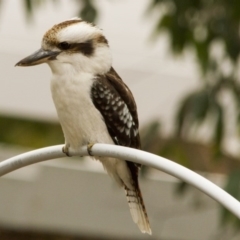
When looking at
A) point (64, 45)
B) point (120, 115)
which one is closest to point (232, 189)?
point (120, 115)

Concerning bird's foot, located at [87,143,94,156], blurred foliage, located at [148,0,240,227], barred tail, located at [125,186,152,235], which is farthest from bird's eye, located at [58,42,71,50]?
blurred foliage, located at [148,0,240,227]

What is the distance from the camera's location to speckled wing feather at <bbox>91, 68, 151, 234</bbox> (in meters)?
2.27

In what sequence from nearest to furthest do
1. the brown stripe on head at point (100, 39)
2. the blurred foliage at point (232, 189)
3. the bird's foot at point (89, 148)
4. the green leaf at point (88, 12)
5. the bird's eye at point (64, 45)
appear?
the bird's foot at point (89, 148)
the bird's eye at point (64, 45)
the brown stripe on head at point (100, 39)
the blurred foliage at point (232, 189)
the green leaf at point (88, 12)

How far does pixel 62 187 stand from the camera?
488cm

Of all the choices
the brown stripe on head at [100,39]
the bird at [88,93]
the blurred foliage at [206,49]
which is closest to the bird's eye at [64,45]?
the bird at [88,93]

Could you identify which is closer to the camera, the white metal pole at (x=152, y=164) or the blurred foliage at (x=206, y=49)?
the white metal pole at (x=152, y=164)

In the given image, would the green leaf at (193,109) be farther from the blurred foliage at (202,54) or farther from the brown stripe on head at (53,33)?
the brown stripe on head at (53,33)

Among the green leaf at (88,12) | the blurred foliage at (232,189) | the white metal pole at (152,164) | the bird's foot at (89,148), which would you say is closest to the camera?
the white metal pole at (152,164)

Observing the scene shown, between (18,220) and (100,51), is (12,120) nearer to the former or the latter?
(18,220)

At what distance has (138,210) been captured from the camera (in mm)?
2338

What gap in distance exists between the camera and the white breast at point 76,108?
2.18m

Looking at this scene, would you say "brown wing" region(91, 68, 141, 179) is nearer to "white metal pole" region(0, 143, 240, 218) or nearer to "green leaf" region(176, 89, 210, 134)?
"white metal pole" region(0, 143, 240, 218)

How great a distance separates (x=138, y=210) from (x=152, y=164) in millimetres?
601

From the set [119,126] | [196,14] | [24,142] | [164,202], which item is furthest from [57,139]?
[119,126]
